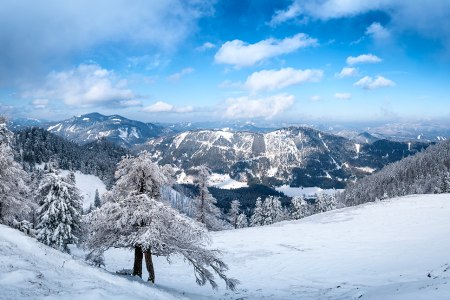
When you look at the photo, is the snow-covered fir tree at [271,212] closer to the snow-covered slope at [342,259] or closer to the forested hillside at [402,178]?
the snow-covered slope at [342,259]

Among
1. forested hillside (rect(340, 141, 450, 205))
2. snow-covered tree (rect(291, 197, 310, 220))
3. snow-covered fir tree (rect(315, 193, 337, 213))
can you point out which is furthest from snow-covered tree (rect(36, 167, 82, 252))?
forested hillside (rect(340, 141, 450, 205))

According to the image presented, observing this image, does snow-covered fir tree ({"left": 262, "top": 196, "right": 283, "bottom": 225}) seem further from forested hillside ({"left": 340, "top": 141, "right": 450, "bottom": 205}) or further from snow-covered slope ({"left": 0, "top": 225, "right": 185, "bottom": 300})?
forested hillside ({"left": 340, "top": 141, "right": 450, "bottom": 205})

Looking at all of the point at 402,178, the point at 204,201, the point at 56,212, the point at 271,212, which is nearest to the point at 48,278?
the point at 56,212

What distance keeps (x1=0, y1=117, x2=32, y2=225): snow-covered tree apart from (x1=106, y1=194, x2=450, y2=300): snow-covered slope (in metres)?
9.69

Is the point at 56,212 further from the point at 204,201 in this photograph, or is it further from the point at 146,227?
the point at 204,201

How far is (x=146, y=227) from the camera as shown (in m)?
14.7

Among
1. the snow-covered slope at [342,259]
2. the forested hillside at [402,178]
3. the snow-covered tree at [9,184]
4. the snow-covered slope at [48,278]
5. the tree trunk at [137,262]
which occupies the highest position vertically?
Result: the snow-covered tree at [9,184]

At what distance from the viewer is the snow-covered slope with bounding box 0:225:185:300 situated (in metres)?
8.81

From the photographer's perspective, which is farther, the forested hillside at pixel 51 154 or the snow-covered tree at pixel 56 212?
the forested hillside at pixel 51 154

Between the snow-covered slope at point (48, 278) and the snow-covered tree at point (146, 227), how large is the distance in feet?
7.89

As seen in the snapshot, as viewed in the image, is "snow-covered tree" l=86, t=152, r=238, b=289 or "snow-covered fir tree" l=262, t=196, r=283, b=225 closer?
"snow-covered tree" l=86, t=152, r=238, b=289

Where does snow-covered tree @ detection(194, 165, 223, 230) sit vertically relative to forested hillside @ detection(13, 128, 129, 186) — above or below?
below

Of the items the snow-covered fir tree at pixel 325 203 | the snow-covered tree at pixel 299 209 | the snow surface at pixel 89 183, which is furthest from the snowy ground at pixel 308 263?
the snow surface at pixel 89 183

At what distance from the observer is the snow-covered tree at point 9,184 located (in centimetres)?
2342
